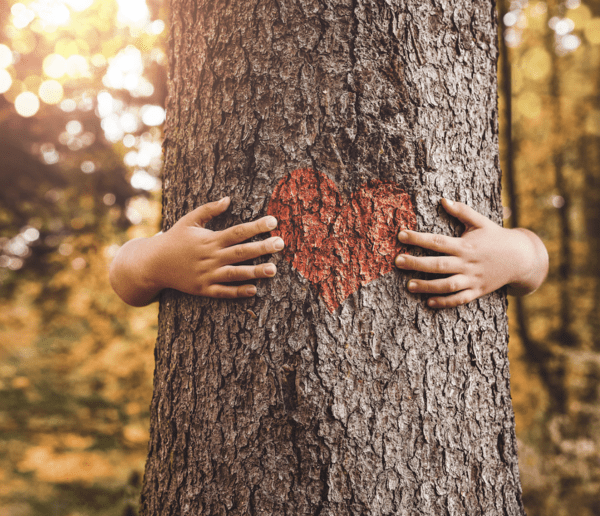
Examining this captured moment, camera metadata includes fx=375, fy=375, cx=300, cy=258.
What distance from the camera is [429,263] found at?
1060 millimetres

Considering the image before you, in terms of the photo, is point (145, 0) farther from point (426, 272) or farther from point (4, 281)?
point (4, 281)

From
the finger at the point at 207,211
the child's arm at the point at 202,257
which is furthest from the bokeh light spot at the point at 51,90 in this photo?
the finger at the point at 207,211

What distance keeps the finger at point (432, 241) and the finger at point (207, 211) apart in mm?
523

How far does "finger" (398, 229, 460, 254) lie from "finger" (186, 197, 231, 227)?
1.71 feet

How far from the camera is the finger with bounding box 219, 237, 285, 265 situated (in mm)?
1050

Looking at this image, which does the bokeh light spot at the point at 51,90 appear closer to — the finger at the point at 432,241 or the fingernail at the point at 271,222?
the fingernail at the point at 271,222

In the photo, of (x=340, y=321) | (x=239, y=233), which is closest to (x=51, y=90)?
(x=239, y=233)

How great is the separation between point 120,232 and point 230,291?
4.13 m

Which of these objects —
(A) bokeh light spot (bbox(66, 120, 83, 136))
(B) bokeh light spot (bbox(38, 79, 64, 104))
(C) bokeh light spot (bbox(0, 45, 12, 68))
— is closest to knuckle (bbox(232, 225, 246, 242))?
(B) bokeh light spot (bbox(38, 79, 64, 104))

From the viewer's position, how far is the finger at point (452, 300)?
3.53 feet

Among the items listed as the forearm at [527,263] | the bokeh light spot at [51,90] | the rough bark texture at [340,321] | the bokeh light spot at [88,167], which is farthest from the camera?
the bokeh light spot at [88,167]

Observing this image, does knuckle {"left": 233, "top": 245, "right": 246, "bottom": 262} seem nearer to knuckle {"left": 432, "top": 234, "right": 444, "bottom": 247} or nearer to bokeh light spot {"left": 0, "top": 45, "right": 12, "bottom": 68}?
knuckle {"left": 432, "top": 234, "right": 444, "bottom": 247}

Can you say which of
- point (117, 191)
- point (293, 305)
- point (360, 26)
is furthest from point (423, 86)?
point (117, 191)

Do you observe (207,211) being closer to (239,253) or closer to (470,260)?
(239,253)
